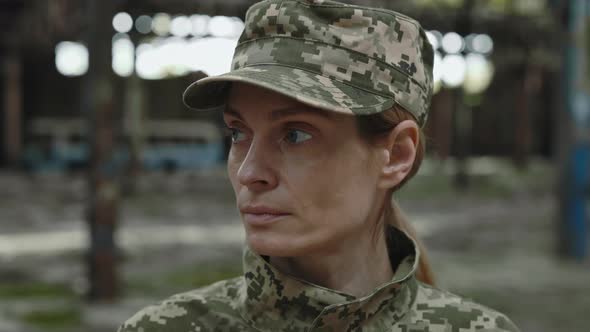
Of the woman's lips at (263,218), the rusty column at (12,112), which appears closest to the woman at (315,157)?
the woman's lips at (263,218)

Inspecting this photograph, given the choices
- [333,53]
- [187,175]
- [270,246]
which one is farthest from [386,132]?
[187,175]

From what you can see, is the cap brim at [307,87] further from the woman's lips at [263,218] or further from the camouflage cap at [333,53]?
the woman's lips at [263,218]

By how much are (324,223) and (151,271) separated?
5.11 metres

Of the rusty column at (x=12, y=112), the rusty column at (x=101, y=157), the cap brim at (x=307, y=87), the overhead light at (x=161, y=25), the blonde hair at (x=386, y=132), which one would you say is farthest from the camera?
the rusty column at (x=12, y=112)

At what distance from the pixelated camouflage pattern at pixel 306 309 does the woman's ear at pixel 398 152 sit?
0.16 metres

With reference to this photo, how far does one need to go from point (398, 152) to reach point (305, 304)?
0.29 metres

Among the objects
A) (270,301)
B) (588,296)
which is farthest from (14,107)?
(270,301)

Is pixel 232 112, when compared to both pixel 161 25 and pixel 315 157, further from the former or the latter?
pixel 161 25

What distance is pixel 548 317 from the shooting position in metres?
5.01

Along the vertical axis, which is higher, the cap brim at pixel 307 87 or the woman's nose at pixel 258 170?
the cap brim at pixel 307 87

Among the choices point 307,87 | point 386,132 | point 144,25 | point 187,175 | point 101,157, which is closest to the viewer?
point 307,87

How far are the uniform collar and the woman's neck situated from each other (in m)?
0.06

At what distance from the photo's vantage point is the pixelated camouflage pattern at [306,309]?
3.70 feet

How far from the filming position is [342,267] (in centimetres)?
123
